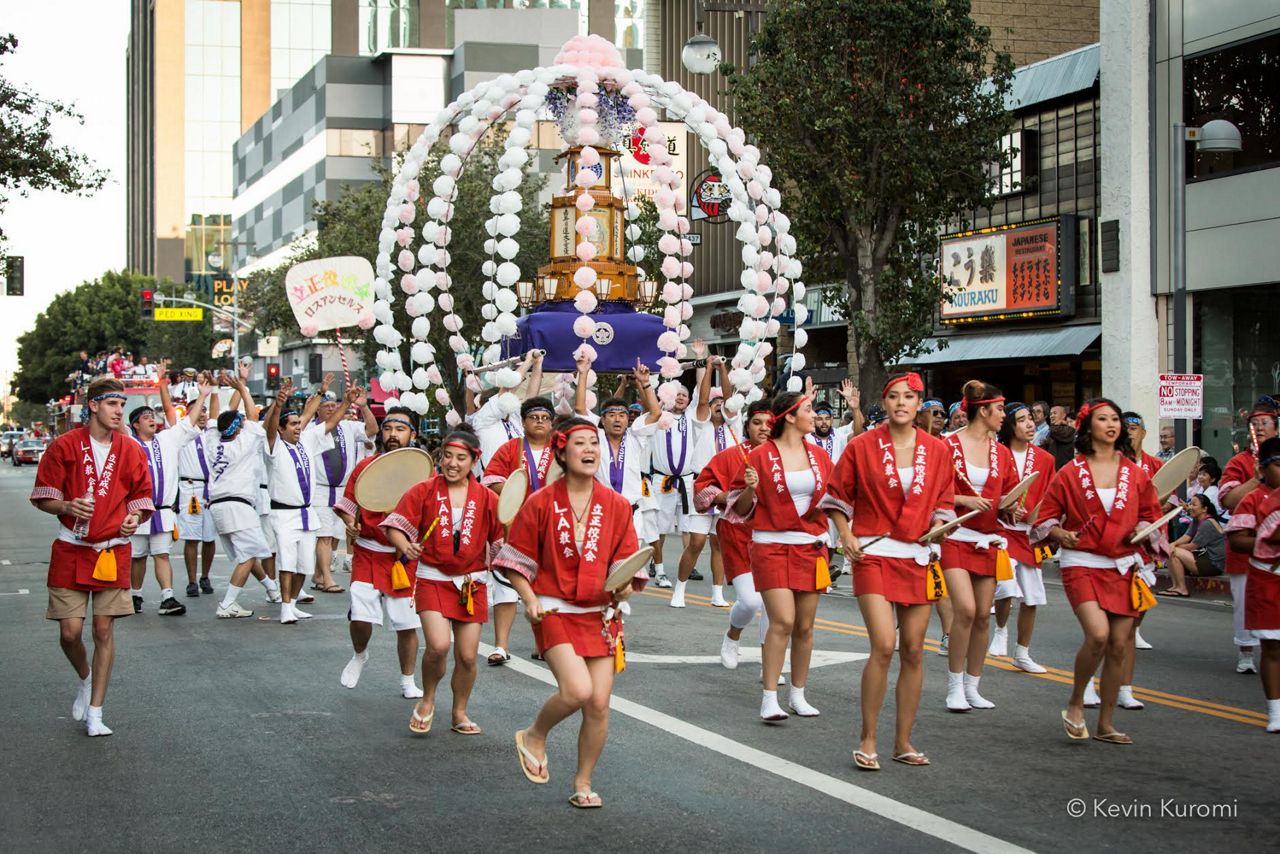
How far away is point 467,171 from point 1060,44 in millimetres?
15559

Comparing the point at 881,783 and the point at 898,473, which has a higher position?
the point at 898,473

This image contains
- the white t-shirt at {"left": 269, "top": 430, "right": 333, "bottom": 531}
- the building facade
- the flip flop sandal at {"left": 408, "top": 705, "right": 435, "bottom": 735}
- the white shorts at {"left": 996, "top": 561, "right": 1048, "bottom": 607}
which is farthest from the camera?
the building facade

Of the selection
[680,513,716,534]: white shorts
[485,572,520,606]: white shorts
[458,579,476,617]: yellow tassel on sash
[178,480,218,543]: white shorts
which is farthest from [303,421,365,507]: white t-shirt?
[458,579,476,617]: yellow tassel on sash

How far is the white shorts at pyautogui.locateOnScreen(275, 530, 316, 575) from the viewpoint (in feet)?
45.1

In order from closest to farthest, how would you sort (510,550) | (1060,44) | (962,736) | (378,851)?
(378,851) → (510,550) → (962,736) → (1060,44)

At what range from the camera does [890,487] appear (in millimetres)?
7691

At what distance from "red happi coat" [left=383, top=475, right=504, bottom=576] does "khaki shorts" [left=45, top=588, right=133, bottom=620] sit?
175 cm

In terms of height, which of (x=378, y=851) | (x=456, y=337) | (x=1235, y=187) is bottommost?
(x=378, y=851)

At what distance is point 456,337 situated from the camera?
534 inches

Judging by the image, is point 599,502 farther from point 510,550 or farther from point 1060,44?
point 1060,44

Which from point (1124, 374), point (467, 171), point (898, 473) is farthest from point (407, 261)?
point (467, 171)

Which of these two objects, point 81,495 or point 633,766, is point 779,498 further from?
point 81,495

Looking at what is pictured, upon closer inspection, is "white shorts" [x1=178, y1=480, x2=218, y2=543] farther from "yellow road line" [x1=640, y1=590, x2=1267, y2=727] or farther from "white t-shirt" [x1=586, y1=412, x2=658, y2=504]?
"yellow road line" [x1=640, y1=590, x2=1267, y2=727]

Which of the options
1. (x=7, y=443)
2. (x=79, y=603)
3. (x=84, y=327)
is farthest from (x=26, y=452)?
(x=79, y=603)
